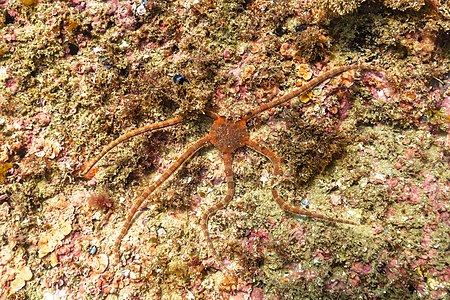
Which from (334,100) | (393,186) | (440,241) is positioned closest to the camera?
(440,241)

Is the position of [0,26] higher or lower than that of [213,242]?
higher

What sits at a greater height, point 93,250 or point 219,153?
point 219,153

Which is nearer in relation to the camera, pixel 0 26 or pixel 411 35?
pixel 411 35

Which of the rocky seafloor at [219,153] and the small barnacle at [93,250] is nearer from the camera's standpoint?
the rocky seafloor at [219,153]

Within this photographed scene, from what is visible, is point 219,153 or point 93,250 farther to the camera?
point 219,153

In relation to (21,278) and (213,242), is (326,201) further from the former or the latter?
(21,278)

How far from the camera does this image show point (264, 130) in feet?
12.3

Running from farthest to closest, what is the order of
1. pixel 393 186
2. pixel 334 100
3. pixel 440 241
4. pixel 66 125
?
pixel 66 125 → pixel 334 100 → pixel 393 186 → pixel 440 241

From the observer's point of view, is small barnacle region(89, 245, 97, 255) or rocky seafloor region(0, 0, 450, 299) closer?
rocky seafloor region(0, 0, 450, 299)

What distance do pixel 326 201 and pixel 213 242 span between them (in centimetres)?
135

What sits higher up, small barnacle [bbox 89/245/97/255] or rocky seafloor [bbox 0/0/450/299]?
rocky seafloor [bbox 0/0/450/299]

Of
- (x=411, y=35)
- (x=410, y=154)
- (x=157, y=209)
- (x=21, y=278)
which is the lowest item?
(x=21, y=278)

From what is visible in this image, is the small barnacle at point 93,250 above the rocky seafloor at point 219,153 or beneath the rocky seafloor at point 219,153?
beneath

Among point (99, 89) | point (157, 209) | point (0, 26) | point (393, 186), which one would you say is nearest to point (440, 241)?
point (393, 186)
